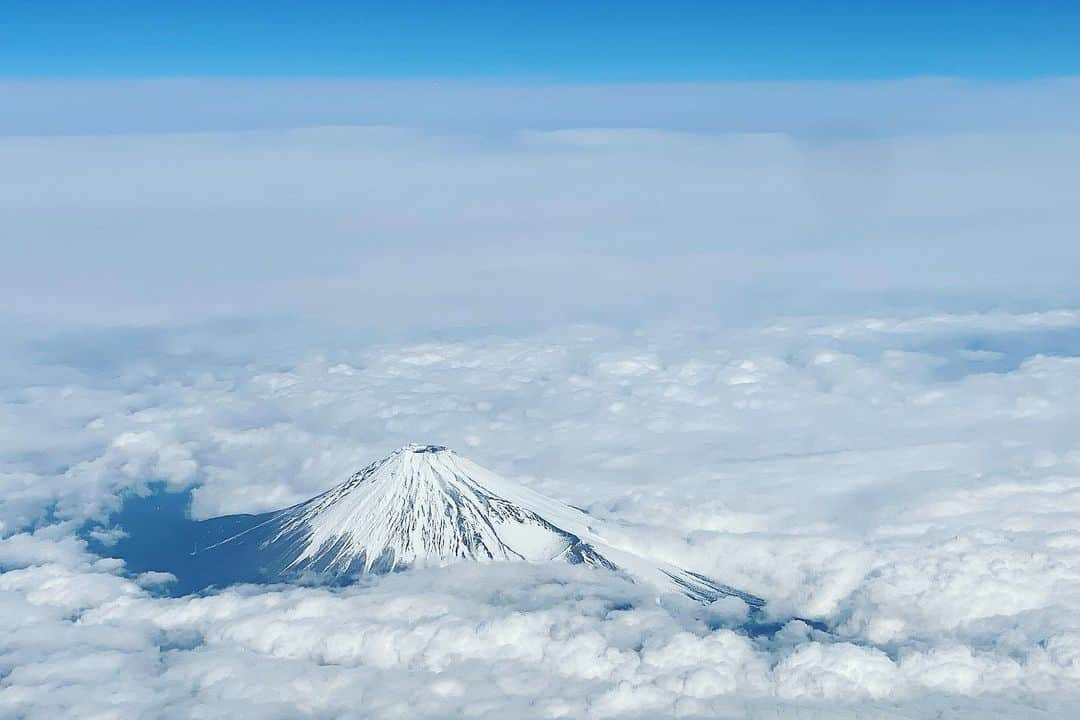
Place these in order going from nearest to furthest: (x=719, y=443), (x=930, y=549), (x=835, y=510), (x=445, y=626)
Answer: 1. (x=445, y=626)
2. (x=930, y=549)
3. (x=835, y=510)
4. (x=719, y=443)

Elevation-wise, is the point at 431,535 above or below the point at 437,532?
below

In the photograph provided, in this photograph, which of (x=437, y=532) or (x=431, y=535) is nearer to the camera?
(x=437, y=532)

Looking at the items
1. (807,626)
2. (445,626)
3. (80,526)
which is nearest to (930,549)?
(807,626)

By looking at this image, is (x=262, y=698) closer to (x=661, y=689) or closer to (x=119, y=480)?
(x=661, y=689)
